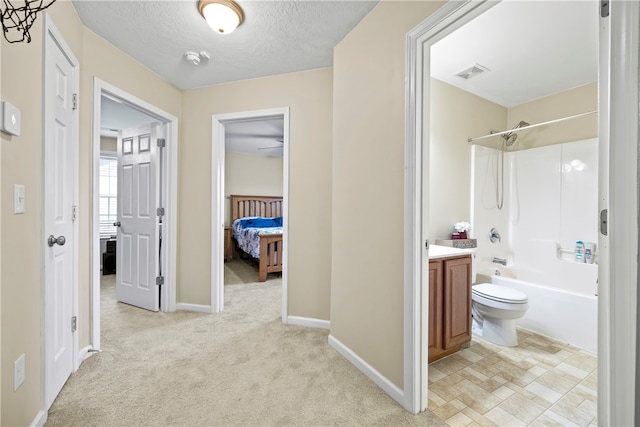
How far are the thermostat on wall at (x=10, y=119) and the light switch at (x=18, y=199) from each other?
227 mm

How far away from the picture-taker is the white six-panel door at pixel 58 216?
1405 millimetres

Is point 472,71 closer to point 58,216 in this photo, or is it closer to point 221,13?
point 221,13

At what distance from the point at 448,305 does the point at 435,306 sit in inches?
5.2

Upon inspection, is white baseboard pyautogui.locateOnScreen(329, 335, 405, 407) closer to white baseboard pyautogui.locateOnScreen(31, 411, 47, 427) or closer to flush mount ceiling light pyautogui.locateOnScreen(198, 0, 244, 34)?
white baseboard pyautogui.locateOnScreen(31, 411, 47, 427)

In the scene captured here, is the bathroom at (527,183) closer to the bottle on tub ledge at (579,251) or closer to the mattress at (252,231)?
the bottle on tub ledge at (579,251)

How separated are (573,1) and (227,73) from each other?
262cm

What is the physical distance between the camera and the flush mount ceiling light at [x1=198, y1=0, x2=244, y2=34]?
1.67 metres

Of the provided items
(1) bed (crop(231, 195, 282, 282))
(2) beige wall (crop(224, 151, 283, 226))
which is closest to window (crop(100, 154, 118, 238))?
(2) beige wall (crop(224, 151, 283, 226))

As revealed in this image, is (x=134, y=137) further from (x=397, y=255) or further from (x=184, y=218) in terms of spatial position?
(x=397, y=255)

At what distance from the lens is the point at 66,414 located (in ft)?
4.66

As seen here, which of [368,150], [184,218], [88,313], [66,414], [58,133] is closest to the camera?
[66,414]

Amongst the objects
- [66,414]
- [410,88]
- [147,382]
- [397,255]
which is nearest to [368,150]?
[410,88]

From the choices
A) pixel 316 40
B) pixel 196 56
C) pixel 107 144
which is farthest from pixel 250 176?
pixel 316 40

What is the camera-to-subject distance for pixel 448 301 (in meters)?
1.92
